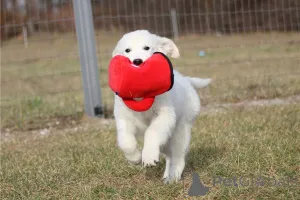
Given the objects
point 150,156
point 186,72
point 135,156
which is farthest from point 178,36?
point 150,156

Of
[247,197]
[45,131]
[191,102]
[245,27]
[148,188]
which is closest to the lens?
[247,197]

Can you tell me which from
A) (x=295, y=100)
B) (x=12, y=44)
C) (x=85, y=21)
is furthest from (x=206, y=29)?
(x=12, y=44)

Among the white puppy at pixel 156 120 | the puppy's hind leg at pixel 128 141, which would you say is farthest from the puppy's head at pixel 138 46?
the puppy's hind leg at pixel 128 141

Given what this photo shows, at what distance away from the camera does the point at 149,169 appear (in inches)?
117

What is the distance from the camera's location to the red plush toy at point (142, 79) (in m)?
2.41

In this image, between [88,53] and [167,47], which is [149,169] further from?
[88,53]

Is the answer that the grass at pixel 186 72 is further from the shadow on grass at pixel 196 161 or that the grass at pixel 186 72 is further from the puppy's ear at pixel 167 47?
the puppy's ear at pixel 167 47

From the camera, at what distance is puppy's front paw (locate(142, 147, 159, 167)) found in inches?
91.5

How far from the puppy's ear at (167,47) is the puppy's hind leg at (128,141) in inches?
18.6

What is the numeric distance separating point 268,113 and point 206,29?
2338 mm

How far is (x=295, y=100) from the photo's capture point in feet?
17.0

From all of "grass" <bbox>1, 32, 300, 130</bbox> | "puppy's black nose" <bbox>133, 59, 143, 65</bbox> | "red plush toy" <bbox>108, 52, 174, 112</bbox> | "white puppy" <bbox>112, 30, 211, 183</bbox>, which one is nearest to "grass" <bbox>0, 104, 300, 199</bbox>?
"white puppy" <bbox>112, 30, 211, 183</bbox>

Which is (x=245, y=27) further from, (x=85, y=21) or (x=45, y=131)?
(x=45, y=131)

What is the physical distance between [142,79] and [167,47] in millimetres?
361
